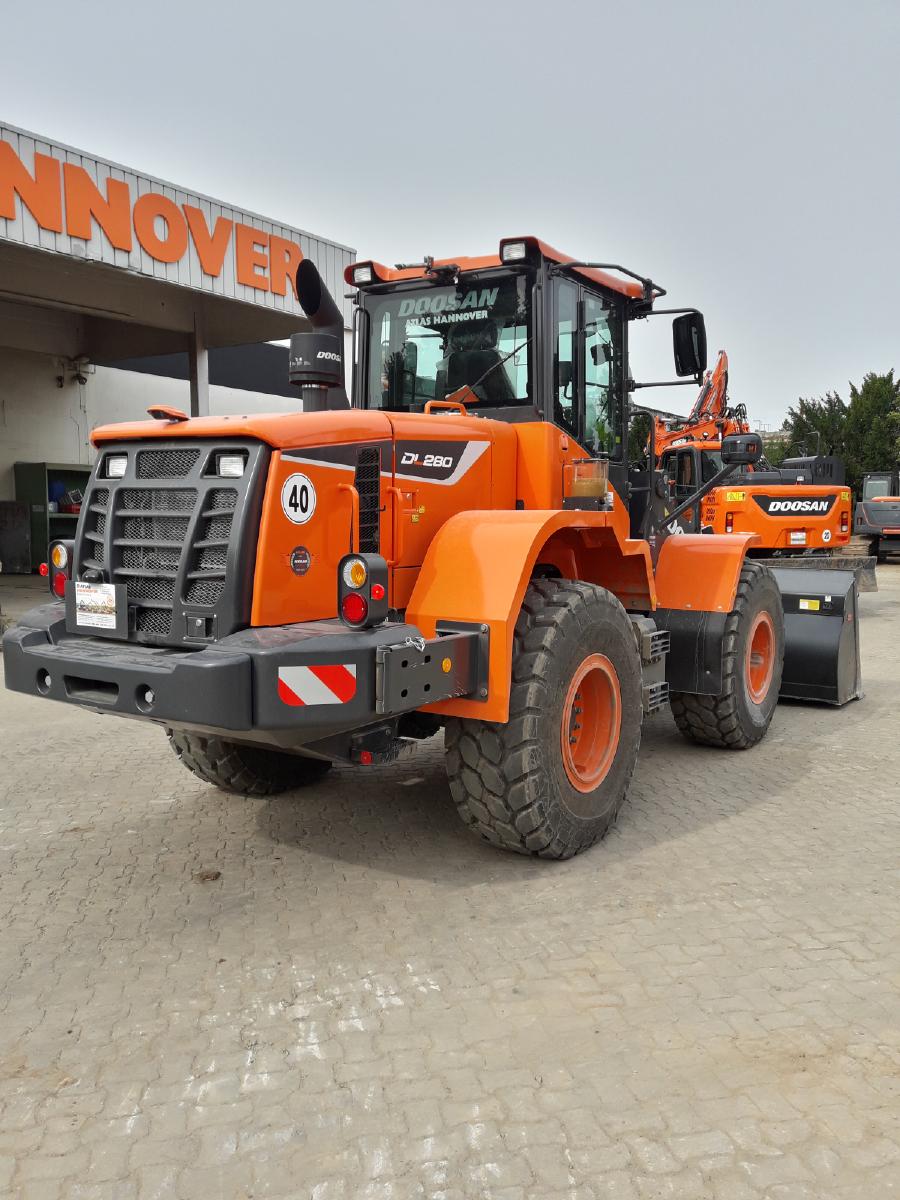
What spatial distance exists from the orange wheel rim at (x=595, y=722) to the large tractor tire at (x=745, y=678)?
4.71ft

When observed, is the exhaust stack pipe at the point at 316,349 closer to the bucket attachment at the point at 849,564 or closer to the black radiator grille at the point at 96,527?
the black radiator grille at the point at 96,527

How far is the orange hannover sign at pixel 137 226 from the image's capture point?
10.9m

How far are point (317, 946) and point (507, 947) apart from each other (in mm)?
679

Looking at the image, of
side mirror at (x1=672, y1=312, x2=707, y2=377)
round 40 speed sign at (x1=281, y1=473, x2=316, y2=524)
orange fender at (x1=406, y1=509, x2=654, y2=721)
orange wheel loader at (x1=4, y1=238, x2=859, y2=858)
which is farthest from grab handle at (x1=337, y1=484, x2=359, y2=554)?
side mirror at (x1=672, y1=312, x2=707, y2=377)

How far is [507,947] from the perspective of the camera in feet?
10.9

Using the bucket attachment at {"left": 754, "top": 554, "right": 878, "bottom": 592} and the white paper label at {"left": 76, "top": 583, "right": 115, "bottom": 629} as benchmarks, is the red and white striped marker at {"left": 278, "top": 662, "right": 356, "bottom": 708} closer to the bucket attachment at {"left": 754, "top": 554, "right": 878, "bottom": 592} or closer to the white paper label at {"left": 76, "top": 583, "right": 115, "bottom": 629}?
the white paper label at {"left": 76, "top": 583, "right": 115, "bottom": 629}

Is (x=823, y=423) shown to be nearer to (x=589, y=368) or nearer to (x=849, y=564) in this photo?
(x=849, y=564)

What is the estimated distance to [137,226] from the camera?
12258 millimetres

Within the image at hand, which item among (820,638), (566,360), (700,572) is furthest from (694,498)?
(820,638)

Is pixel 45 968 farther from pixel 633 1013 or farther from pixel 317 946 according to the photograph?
pixel 633 1013

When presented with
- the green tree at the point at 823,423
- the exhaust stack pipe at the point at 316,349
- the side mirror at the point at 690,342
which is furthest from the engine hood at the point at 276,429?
the green tree at the point at 823,423

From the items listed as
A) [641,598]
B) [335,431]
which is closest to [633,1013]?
A: [335,431]

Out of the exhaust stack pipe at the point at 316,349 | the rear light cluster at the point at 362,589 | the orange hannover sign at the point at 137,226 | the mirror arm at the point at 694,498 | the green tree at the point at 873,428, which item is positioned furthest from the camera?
the green tree at the point at 873,428

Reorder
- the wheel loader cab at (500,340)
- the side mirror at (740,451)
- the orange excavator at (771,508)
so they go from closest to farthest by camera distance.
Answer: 1. the wheel loader cab at (500,340)
2. the side mirror at (740,451)
3. the orange excavator at (771,508)
